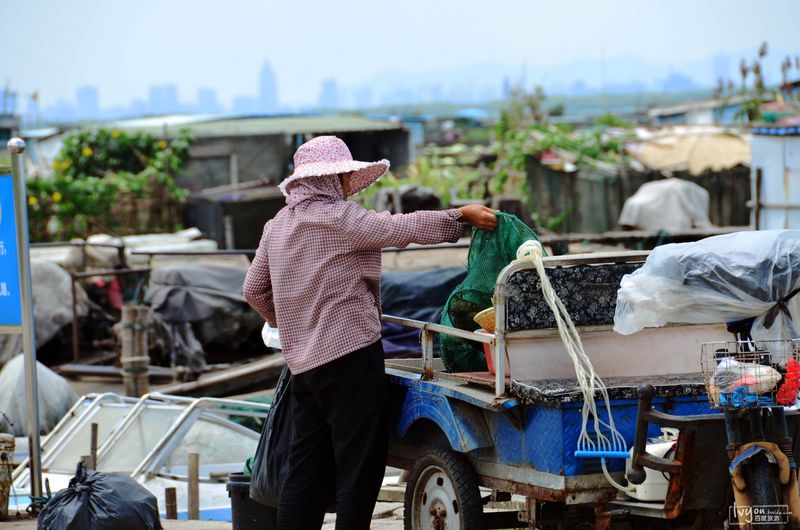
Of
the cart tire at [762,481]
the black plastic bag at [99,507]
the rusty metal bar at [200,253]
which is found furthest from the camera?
the rusty metal bar at [200,253]

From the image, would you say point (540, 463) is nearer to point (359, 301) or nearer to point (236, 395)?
point (359, 301)

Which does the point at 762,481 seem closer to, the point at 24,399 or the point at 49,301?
the point at 24,399

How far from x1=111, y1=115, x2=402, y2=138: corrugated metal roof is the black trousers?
31250 millimetres

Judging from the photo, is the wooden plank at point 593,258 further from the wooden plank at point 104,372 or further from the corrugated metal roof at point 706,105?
the corrugated metal roof at point 706,105

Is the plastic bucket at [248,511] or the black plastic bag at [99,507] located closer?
the black plastic bag at [99,507]

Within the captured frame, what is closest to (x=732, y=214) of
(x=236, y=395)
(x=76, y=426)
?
(x=236, y=395)

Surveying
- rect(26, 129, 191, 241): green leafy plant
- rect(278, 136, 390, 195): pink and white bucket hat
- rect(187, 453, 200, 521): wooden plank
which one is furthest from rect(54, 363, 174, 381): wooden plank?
rect(26, 129, 191, 241): green leafy plant

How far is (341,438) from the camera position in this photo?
527 centimetres

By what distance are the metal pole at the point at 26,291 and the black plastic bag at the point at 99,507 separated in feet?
3.81

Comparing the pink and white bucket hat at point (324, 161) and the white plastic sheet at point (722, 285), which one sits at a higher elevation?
the pink and white bucket hat at point (324, 161)

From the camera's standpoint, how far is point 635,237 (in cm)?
1569

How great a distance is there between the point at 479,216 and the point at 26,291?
10.1ft

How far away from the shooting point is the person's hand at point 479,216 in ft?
17.5

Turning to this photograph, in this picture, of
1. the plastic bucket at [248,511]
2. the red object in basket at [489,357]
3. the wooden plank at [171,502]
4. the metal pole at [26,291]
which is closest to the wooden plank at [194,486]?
the wooden plank at [171,502]
